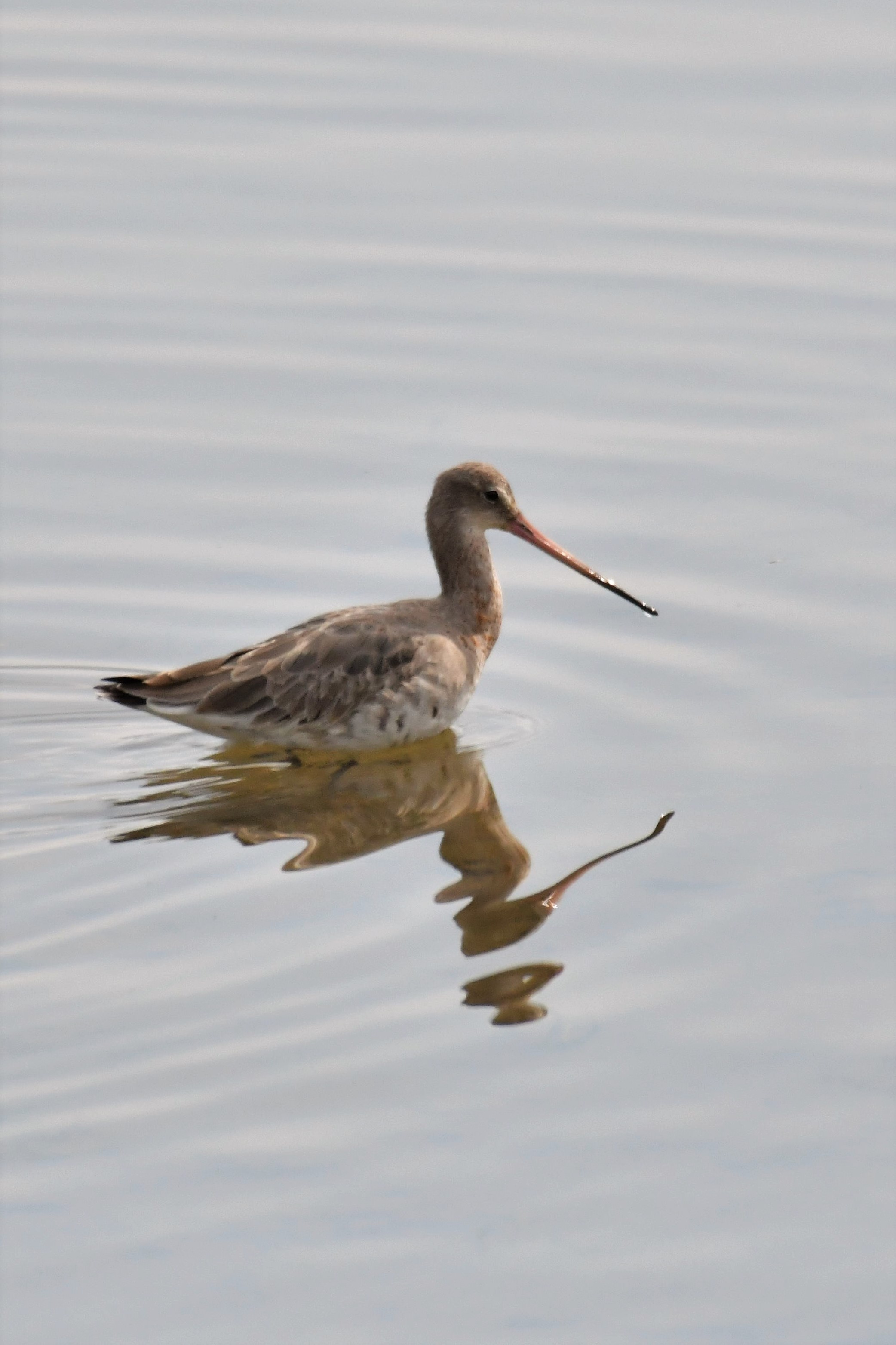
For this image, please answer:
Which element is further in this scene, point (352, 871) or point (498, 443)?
point (498, 443)

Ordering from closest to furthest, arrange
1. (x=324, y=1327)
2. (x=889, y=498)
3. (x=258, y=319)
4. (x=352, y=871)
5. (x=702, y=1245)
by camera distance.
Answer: (x=324, y=1327) < (x=702, y=1245) < (x=352, y=871) < (x=889, y=498) < (x=258, y=319)

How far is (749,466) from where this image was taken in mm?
10781

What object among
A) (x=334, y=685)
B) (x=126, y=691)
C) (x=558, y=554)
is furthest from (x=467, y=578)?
(x=126, y=691)

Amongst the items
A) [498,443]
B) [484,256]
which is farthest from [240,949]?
[484,256]

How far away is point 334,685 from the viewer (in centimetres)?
893

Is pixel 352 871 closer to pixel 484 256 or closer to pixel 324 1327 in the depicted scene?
pixel 324 1327

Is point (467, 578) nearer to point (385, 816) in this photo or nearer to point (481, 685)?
point (481, 685)

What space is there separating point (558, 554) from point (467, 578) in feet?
1.46

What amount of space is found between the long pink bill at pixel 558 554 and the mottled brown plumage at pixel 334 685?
615 mm

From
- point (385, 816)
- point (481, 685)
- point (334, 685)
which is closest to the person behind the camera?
point (385, 816)

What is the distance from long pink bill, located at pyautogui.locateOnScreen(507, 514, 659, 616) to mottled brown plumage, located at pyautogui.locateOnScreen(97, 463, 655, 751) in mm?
615

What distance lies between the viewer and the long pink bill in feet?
31.4

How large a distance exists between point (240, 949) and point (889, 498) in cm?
465

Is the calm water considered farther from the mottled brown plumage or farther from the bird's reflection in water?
the mottled brown plumage
